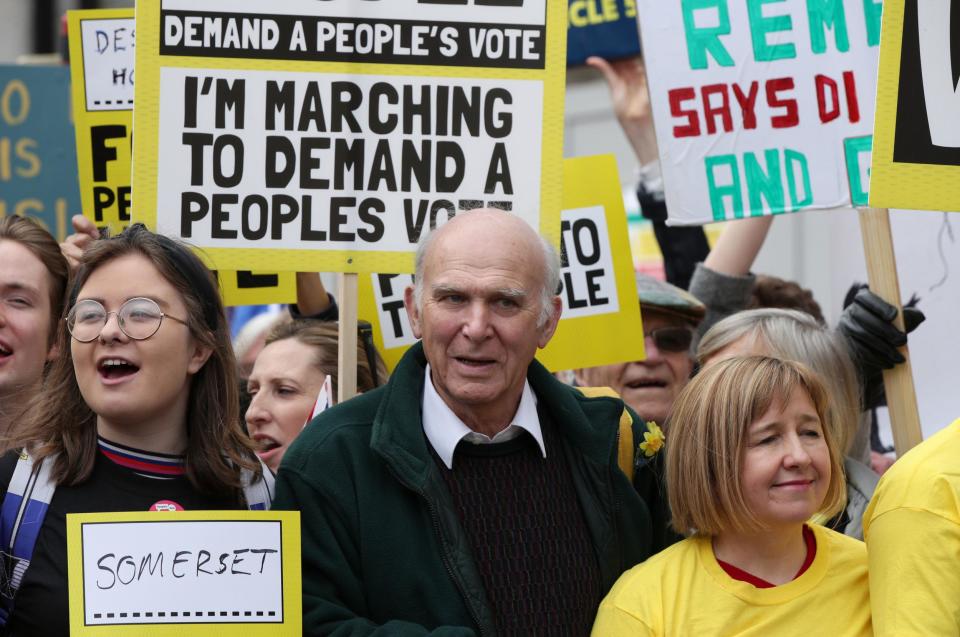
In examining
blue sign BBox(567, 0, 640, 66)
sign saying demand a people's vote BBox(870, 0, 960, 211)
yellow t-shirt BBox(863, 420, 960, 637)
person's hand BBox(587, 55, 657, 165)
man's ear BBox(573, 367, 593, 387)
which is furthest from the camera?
blue sign BBox(567, 0, 640, 66)

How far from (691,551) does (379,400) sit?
79 centimetres

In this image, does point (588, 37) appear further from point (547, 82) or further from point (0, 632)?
point (0, 632)

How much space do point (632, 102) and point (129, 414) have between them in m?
3.45

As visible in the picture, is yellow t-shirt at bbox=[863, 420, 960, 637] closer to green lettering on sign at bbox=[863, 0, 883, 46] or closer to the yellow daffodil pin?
the yellow daffodil pin

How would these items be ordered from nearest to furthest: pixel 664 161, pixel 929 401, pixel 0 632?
1. pixel 0 632
2. pixel 664 161
3. pixel 929 401

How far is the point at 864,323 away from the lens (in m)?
4.18

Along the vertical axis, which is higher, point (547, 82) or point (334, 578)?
point (547, 82)

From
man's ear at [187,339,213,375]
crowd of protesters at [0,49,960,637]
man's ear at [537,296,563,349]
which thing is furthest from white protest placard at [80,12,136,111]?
man's ear at [537,296,563,349]

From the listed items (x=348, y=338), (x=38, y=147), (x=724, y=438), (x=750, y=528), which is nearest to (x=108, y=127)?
(x=38, y=147)

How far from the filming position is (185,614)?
3006 mm

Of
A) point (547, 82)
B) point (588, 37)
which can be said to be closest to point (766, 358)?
point (547, 82)

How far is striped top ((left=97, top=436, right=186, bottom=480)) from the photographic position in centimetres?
329

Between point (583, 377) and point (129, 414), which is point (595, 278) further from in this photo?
point (129, 414)

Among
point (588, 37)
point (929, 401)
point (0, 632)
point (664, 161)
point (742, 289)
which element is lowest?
point (0, 632)
